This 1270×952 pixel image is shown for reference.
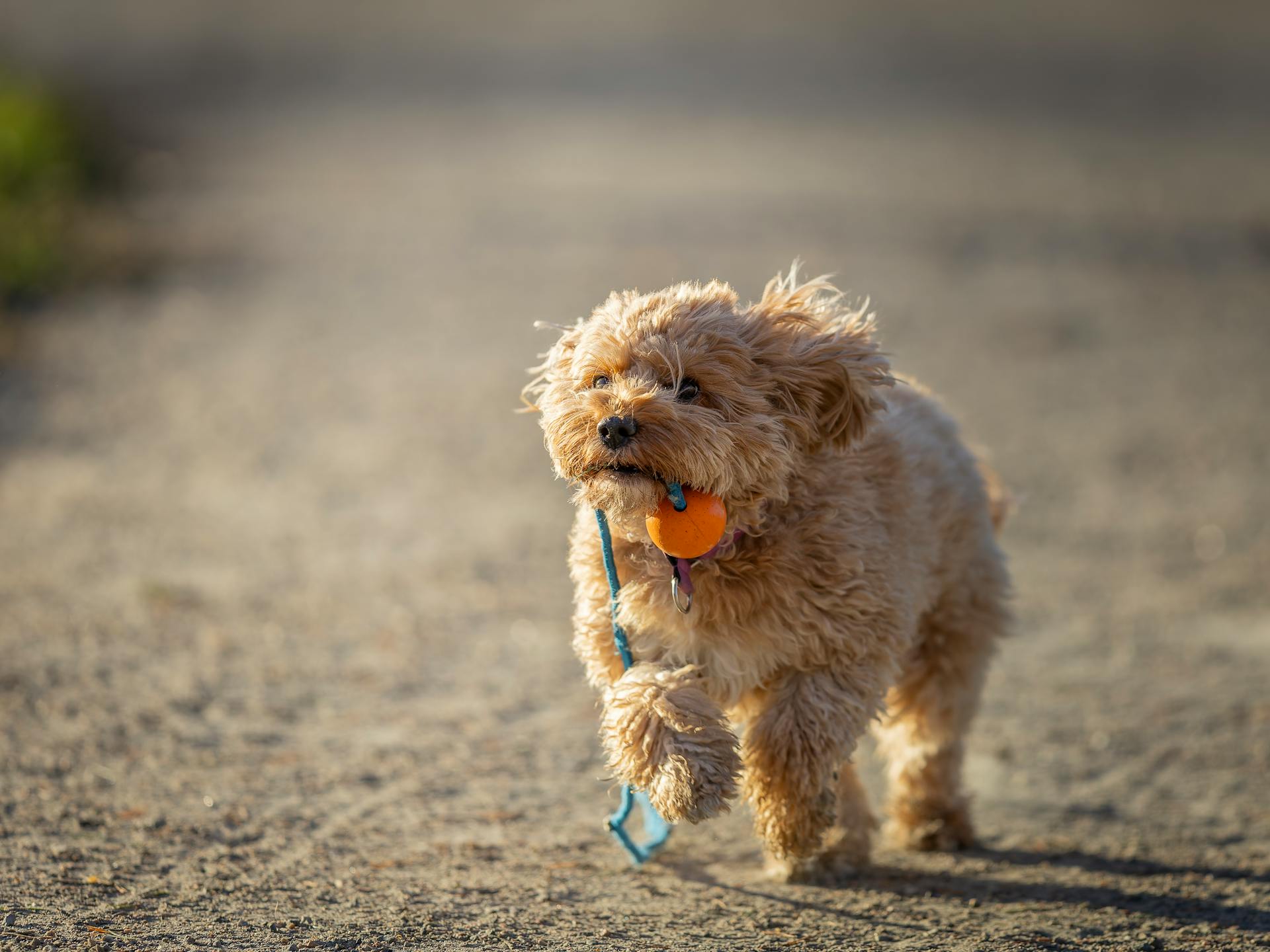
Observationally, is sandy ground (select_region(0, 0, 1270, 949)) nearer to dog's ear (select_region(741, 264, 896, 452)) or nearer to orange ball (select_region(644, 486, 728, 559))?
orange ball (select_region(644, 486, 728, 559))

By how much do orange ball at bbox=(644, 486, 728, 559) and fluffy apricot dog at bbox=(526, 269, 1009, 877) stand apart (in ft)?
0.14

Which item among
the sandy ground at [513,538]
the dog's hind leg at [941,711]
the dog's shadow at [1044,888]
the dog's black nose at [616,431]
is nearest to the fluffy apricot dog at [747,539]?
the dog's black nose at [616,431]

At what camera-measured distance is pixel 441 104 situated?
1075 inches

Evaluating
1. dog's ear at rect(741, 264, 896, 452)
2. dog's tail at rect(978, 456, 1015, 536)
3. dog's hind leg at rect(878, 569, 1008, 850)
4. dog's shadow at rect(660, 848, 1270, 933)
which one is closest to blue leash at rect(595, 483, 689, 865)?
dog's shadow at rect(660, 848, 1270, 933)

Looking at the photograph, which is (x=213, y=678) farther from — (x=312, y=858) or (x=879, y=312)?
(x=879, y=312)

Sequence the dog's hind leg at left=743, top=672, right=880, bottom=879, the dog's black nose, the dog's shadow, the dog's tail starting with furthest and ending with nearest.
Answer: the dog's tail → the dog's shadow → the dog's hind leg at left=743, top=672, right=880, bottom=879 → the dog's black nose

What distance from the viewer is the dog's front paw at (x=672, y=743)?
3.93 metres

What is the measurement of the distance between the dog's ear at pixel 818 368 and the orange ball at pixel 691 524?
15.8 inches

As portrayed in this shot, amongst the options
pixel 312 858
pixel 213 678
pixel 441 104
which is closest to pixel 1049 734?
pixel 312 858

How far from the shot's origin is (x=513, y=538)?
8.45m

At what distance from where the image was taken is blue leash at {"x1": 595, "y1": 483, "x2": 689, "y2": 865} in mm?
4121

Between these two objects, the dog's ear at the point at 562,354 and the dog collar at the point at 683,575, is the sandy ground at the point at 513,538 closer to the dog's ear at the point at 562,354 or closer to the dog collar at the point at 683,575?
the dog collar at the point at 683,575

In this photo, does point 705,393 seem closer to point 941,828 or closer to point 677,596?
point 677,596

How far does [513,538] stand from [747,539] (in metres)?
4.34
